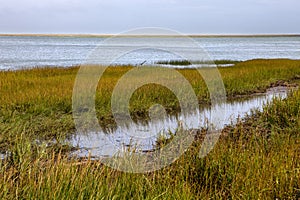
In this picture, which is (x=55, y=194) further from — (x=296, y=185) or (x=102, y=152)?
(x=102, y=152)

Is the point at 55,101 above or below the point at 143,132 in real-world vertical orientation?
above

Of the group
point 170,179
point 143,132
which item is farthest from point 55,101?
point 170,179

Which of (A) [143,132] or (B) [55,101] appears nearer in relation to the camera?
(A) [143,132]

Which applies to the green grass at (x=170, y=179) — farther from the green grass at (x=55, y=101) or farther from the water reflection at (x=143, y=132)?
the green grass at (x=55, y=101)

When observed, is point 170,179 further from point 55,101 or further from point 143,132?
point 55,101

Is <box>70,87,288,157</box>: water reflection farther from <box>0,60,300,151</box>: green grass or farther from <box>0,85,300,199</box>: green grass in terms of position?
<box>0,85,300,199</box>: green grass

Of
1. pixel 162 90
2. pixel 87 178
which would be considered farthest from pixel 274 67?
pixel 87 178

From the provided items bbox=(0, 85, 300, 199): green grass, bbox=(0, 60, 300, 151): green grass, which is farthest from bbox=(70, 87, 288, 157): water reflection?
bbox=(0, 85, 300, 199): green grass

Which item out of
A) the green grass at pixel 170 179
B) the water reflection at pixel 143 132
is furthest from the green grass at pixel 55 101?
the green grass at pixel 170 179

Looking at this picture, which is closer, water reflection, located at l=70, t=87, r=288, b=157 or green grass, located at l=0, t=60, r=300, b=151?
water reflection, located at l=70, t=87, r=288, b=157

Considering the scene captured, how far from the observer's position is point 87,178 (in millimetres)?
4105

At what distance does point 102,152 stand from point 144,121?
310 centimetres

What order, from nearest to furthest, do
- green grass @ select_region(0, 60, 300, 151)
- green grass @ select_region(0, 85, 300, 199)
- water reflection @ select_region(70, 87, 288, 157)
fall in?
green grass @ select_region(0, 85, 300, 199) → water reflection @ select_region(70, 87, 288, 157) → green grass @ select_region(0, 60, 300, 151)

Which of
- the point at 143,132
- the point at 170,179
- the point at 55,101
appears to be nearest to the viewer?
the point at 170,179
